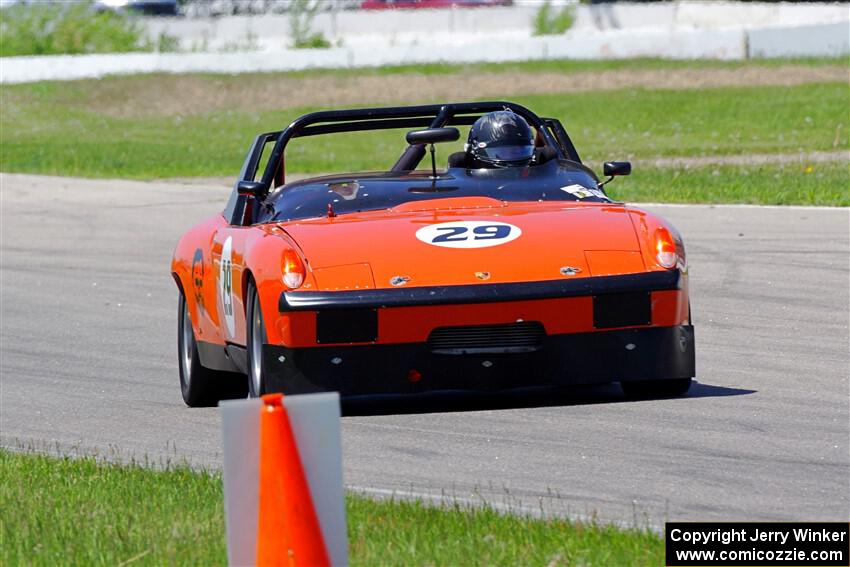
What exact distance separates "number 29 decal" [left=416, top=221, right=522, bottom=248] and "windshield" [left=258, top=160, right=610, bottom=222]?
74 cm

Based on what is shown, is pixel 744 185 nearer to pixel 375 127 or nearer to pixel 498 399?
pixel 375 127

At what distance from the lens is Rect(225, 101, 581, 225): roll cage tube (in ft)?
30.2

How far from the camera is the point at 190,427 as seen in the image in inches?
326

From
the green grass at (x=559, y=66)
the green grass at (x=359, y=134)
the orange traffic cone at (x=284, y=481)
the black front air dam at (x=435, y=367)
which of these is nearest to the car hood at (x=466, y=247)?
the black front air dam at (x=435, y=367)

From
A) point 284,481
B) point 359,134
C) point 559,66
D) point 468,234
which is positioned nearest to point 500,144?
point 468,234

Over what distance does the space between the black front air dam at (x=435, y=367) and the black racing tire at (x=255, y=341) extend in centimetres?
17

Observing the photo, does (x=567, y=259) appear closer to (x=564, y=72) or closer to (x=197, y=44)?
(x=564, y=72)

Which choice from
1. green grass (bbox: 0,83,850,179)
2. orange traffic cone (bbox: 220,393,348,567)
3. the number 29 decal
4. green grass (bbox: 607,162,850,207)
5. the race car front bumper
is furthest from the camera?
green grass (bbox: 0,83,850,179)

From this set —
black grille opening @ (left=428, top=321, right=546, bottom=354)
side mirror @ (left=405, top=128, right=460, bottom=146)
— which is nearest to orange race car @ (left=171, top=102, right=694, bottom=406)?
black grille opening @ (left=428, top=321, right=546, bottom=354)

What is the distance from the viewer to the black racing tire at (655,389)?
8.17m

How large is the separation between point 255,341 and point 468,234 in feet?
3.30

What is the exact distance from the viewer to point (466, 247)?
7.73 m

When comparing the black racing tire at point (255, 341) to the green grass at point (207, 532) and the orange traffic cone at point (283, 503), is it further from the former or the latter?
the orange traffic cone at point (283, 503)

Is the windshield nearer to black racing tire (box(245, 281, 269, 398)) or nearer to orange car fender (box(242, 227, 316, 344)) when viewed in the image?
orange car fender (box(242, 227, 316, 344))
